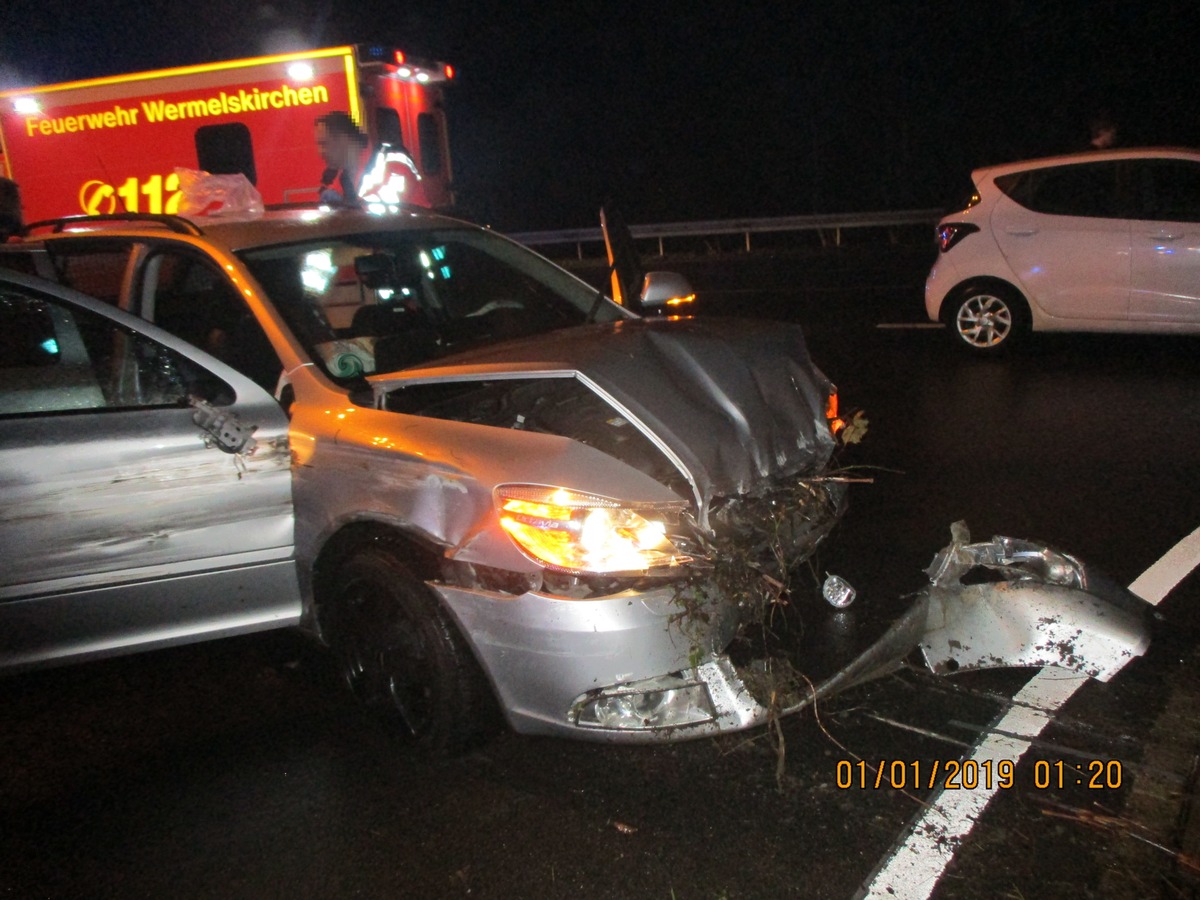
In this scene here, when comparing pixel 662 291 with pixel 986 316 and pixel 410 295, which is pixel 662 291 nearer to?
pixel 410 295

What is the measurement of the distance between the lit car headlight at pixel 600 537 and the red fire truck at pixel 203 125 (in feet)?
25.5

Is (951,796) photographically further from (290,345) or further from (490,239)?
(490,239)

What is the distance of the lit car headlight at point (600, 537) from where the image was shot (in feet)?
10.3

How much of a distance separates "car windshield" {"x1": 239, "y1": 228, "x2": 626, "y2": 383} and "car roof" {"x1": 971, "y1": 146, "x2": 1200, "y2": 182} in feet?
17.0

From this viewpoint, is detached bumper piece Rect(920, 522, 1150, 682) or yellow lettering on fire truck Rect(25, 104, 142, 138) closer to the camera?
detached bumper piece Rect(920, 522, 1150, 682)

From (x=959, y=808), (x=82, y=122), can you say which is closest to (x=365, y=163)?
(x=82, y=122)

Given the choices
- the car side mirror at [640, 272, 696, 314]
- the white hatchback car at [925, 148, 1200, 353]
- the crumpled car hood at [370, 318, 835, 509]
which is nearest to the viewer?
Answer: the crumpled car hood at [370, 318, 835, 509]

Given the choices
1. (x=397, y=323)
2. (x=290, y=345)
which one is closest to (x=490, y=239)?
(x=397, y=323)

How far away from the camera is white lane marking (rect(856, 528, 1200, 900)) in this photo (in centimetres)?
284

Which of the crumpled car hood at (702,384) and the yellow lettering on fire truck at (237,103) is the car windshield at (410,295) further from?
the yellow lettering on fire truck at (237,103)

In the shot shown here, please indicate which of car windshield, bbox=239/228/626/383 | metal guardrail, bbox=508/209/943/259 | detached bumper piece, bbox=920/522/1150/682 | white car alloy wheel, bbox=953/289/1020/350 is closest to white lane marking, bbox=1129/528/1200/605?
detached bumper piece, bbox=920/522/1150/682

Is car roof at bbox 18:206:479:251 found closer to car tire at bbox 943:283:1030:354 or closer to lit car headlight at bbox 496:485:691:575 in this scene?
lit car headlight at bbox 496:485:691:575

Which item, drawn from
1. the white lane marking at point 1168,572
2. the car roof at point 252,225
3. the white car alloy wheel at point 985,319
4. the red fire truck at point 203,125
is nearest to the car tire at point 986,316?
the white car alloy wheel at point 985,319

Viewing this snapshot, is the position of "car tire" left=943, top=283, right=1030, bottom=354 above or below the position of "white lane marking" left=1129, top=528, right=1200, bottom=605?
above
